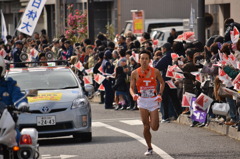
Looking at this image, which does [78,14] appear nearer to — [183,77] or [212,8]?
[212,8]

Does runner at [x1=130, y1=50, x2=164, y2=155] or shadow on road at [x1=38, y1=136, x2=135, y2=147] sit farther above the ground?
runner at [x1=130, y1=50, x2=164, y2=155]

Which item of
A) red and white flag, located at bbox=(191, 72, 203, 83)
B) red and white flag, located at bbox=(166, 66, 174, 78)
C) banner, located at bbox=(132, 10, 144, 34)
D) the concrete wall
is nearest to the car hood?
red and white flag, located at bbox=(191, 72, 203, 83)

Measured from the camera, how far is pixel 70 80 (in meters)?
15.9

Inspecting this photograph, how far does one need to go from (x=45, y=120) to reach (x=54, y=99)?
0.44 metres

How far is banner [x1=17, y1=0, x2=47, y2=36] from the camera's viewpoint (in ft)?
→ 98.1

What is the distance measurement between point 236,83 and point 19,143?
696cm

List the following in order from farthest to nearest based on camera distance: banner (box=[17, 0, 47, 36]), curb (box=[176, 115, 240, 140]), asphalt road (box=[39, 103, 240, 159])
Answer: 1. banner (box=[17, 0, 47, 36])
2. curb (box=[176, 115, 240, 140])
3. asphalt road (box=[39, 103, 240, 159])

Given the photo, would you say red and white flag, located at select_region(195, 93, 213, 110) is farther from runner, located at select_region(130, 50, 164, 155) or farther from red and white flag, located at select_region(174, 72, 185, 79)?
runner, located at select_region(130, 50, 164, 155)

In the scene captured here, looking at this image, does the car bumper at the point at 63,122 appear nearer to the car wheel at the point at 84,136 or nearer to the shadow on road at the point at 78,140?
Answer: the car wheel at the point at 84,136

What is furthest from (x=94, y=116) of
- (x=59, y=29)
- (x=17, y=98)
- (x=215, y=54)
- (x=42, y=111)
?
(x=59, y=29)

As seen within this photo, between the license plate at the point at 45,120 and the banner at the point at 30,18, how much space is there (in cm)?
1507

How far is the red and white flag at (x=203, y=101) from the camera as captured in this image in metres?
17.0

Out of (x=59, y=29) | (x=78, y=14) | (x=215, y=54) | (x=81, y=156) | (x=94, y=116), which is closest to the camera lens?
(x=81, y=156)

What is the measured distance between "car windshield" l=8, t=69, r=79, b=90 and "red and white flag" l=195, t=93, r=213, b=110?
111 inches
